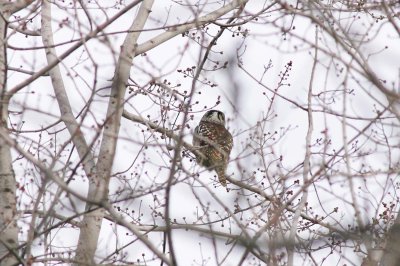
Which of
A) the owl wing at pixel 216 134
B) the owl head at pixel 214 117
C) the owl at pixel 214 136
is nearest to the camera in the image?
the owl at pixel 214 136

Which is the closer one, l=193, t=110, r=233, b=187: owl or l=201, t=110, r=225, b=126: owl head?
l=193, t=110, r=233, b=187: owl

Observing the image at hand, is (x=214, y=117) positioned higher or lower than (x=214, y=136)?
higher

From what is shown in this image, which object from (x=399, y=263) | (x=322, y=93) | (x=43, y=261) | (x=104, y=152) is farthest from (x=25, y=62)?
(x=399, y=263)

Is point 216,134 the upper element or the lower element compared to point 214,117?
lower

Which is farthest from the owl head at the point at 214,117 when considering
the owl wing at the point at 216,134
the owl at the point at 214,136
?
the owl wing at the point at 216,134

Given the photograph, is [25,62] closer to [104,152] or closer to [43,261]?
[104,152]

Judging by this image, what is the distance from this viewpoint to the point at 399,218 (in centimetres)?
650

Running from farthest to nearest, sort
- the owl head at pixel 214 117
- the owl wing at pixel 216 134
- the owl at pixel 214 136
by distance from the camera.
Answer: the owl head at pixel 214 117, the owl wing at pixel 216 134, the owl at pixel 214 136

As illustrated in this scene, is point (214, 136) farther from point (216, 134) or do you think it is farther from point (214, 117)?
point (214, 117)

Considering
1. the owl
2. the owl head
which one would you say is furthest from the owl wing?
the owl head

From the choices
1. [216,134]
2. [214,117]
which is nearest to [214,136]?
[216,134]

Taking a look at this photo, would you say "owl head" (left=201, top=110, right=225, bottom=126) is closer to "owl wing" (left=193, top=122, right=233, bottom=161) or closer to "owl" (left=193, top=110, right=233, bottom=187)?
"owl" (left=193, top=110, right=233, bottom=187)

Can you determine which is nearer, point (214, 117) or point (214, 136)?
point (214, 136)

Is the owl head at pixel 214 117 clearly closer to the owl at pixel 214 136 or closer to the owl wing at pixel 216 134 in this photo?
the owl at pixel 214 136
